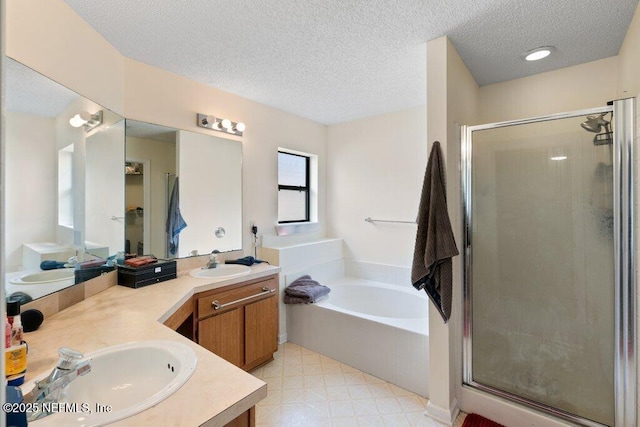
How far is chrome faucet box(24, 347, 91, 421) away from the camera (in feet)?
2.39

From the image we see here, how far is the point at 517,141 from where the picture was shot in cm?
193

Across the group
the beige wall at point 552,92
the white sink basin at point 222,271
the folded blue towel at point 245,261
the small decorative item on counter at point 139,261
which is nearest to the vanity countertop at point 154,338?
the small decorative item on counter at point 139,261

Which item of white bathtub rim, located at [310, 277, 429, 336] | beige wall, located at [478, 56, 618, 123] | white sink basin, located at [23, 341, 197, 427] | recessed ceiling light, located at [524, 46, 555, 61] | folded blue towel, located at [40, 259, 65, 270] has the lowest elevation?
white bathtub rim, located at [310, 277, 429, 336]

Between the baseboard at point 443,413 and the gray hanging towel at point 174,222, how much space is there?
2.19 meters

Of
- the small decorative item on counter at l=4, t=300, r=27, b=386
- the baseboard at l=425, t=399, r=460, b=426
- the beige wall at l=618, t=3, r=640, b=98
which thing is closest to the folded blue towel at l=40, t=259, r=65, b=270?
the small decorative item on counter at l=4, t=300, r=27, b=386

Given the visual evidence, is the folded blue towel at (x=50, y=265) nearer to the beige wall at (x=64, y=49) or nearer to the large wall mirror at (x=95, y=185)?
the large wall mirror at (x=95, y=185)

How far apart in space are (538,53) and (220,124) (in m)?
2.50

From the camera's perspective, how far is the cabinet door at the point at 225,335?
197 centimetres

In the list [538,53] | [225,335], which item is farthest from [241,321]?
[538,53]

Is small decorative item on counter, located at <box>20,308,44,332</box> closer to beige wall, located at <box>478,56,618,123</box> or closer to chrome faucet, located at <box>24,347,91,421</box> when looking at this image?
chrome faucet, located at <box>24,347,91,421</box>

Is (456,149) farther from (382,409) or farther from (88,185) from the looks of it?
(88,185)

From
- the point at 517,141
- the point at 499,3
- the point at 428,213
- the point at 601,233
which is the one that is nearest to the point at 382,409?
the point at 428,213

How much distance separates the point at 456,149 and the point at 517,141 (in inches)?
15.3

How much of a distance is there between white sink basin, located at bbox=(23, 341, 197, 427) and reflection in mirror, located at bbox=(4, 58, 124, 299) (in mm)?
591
